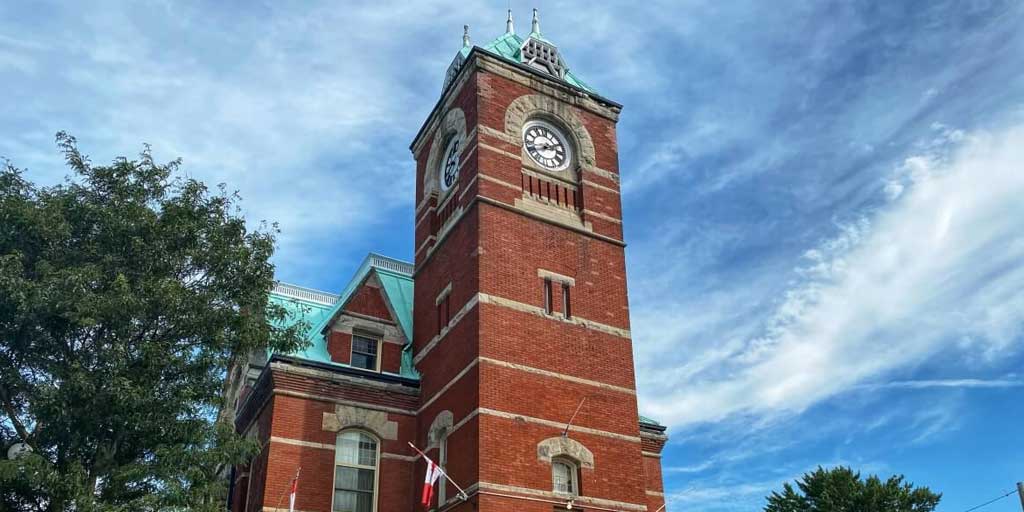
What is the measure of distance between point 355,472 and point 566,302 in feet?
24.4

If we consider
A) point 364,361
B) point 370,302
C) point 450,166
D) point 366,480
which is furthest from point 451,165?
point 366,480

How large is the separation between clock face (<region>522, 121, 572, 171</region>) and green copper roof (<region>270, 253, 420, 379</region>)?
636 cm

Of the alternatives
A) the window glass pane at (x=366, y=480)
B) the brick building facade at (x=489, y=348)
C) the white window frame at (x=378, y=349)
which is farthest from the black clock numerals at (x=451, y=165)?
the window glass pane at (x=366, y=480)

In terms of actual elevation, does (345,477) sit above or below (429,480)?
above

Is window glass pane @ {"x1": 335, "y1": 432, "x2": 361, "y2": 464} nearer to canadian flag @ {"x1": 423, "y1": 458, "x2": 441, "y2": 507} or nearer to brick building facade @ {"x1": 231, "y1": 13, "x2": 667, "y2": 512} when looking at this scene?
brick building facade @ {"x1": 231, "y1": 13, "x2": 667, "y2": 512}

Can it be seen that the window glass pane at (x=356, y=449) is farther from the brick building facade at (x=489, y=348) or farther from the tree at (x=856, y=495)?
the tree at (x=856, y=495)

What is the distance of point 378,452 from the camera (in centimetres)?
2402

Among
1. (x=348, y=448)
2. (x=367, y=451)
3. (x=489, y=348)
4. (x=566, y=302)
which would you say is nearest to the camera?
(x=489, y=348)

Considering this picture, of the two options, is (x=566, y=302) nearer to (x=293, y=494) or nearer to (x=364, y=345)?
(x=364, y=345)

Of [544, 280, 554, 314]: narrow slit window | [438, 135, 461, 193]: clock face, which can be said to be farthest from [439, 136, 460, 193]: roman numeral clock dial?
[544, 280, 554, 314]: narrow slit window

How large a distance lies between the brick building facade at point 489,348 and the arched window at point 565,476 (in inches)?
2.2

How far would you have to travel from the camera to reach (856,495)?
35062 millimetres

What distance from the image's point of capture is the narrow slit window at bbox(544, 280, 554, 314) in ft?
77.8

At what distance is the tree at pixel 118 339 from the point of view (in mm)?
17016
